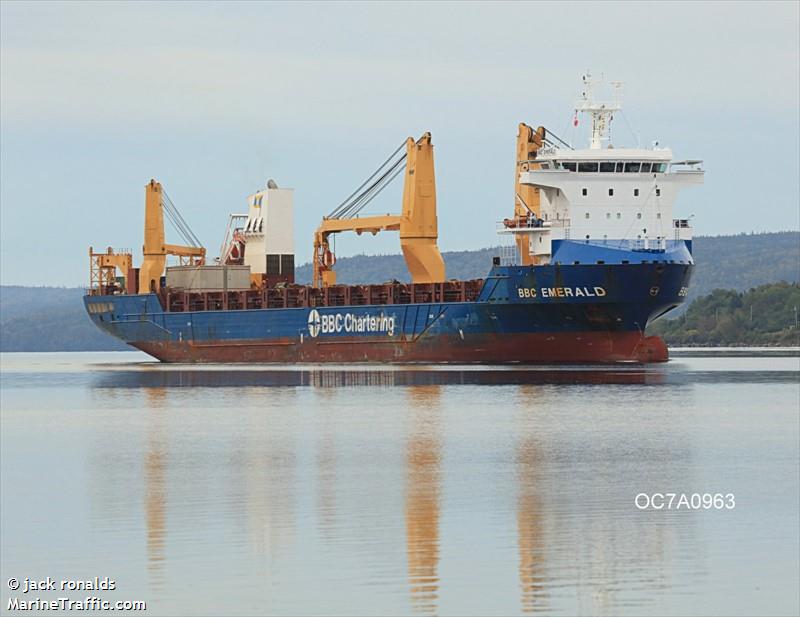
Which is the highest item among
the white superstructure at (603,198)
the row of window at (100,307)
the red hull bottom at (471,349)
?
the white superstructure at (603,198)

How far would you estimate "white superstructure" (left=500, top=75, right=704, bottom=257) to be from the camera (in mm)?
47125

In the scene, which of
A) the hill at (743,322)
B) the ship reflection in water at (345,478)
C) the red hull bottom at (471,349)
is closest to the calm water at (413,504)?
the ship reflection in water at (345,478)

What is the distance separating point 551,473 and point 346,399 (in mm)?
15681

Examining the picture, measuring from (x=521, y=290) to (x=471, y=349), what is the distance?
11.1 feet

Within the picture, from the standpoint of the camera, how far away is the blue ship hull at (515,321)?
44.8m

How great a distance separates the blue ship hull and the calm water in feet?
33.3

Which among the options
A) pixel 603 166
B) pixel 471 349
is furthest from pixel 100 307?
pixel 603 166

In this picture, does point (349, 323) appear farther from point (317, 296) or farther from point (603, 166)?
point (603, 166)

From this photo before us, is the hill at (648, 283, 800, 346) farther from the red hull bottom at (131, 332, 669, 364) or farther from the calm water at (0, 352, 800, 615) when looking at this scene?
the calm water at (0, 352, 800, 615)

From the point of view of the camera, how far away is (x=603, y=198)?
156 ft

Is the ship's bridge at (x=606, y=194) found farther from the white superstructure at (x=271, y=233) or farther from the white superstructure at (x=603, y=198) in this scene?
the white superstructure at (x=271, y=233)

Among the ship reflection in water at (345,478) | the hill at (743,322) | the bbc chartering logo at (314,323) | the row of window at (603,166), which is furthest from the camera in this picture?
the hill at (743,322)

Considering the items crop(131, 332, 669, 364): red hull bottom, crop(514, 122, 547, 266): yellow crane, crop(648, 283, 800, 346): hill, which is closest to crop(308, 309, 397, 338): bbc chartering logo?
crop(131, 332, 669, 364): red hull bottom

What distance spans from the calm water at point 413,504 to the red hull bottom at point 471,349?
11207mm
